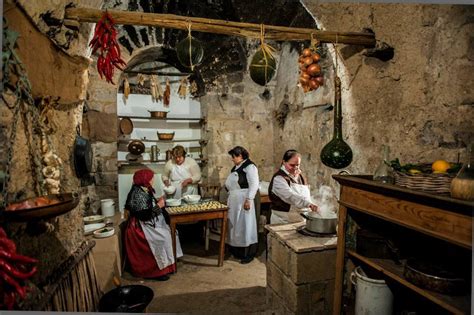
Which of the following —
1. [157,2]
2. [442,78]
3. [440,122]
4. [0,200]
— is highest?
[157,2]

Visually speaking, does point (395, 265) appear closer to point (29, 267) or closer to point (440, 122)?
point (440, 122)

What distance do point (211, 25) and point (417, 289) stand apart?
2245mm

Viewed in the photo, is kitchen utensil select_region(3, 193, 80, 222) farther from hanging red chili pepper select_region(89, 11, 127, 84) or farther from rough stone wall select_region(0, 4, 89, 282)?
hanging red chili pepper select_region(89, 11, 127, 84)

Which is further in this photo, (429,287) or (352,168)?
(352,168)

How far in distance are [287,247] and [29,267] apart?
183 centimetres

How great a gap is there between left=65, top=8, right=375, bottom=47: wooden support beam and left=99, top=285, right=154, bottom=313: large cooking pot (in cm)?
218

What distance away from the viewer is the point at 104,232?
348 cm

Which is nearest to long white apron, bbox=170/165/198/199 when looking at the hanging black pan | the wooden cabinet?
the hanging black pan

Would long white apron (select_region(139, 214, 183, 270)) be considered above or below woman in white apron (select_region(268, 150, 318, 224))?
below

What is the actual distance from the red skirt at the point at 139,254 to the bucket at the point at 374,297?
2640 mm

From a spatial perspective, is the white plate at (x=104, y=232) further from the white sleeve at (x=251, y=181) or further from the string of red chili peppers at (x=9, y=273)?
the string of red chili peppers at (x=9, y=273)

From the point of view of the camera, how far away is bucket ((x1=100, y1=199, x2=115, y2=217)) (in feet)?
14.3

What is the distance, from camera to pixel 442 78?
200 centimetres

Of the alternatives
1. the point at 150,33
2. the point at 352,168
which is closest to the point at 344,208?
the point at 352,168
